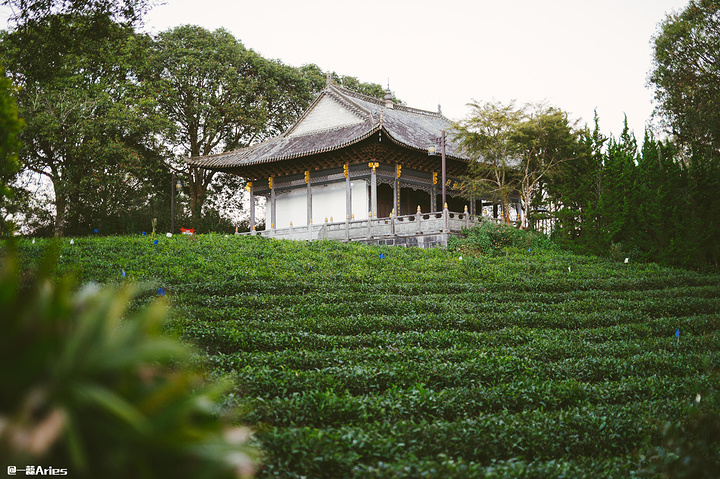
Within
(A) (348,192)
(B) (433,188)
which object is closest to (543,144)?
(B) (433,188)

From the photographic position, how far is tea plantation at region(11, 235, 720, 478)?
13.2 feet

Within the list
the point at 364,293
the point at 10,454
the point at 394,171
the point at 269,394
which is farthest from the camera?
the point at 394,171

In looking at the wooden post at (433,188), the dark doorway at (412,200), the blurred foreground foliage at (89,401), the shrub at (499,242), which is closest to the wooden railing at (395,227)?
the shrub at (499,242)

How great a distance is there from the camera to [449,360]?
22.7 feet

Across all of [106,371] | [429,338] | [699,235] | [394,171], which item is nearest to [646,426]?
[429,338]

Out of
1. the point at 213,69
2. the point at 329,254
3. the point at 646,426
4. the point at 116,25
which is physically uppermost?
the point at 213,69

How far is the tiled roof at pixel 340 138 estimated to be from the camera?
2423cm

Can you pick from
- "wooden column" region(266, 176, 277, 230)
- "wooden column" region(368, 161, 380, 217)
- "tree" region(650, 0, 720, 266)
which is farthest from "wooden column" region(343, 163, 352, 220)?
"tree" region(650, 0, 720, 266)

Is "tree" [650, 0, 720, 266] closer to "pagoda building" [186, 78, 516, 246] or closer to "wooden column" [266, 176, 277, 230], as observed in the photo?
"pagoda building" [186, 78, 516, 246]

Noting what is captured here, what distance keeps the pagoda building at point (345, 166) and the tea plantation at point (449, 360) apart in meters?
9.98

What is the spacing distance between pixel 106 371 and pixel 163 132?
30.7 metres

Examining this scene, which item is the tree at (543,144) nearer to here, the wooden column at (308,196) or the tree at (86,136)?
the wooden column at (308,196)

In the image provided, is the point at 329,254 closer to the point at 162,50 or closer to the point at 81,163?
the point at 81,163

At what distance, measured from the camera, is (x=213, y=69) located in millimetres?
32312
